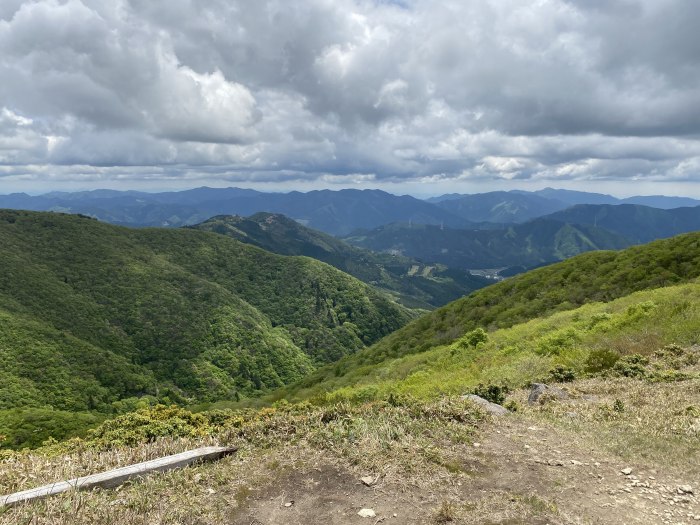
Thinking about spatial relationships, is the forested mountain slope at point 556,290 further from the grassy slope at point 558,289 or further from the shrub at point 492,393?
the shrub at point 492,393

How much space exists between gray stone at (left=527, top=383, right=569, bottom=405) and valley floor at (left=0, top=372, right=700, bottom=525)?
271 centimetres

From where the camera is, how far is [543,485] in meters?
7.44

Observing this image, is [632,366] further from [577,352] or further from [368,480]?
[368,480]

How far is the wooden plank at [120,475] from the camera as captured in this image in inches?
269

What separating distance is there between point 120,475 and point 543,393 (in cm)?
1251

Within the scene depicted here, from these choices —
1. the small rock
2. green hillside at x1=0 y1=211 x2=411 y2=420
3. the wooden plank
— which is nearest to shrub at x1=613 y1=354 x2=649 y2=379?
the small rock

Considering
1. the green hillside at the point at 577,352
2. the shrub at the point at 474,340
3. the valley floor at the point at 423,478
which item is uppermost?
the valley floor at the point at 423,478

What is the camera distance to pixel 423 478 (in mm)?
7578

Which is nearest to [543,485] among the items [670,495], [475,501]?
[475,501]

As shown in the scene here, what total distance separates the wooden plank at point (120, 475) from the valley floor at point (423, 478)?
0.24 meters

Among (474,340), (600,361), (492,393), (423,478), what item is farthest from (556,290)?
(423,478)

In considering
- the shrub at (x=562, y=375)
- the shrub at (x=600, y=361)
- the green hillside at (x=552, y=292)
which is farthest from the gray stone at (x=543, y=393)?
the green hillside at (x=552, y=292)

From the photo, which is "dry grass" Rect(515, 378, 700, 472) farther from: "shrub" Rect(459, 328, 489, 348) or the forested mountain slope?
the forested mountain slope

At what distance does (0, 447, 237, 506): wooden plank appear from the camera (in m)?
6.82
